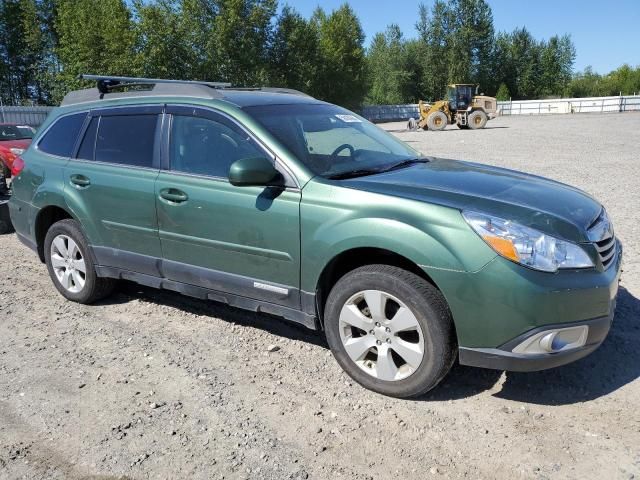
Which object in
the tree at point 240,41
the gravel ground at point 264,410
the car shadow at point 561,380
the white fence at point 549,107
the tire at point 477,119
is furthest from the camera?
the white fence at point 549,107

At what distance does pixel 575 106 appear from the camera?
5562 centimetres

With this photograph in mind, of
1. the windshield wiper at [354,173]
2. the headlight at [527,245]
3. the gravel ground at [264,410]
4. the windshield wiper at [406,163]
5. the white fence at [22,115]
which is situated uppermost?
the white fence at [22,115]

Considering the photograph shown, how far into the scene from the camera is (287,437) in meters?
3.06

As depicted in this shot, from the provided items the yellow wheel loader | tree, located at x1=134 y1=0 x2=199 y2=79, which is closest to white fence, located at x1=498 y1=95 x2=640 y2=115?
the yellow wheel loader

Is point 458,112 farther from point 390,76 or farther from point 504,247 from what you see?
point 390,76

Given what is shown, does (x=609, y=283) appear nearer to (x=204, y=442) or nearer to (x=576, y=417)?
(x=576, y=417)

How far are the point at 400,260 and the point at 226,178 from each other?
52.3 inches

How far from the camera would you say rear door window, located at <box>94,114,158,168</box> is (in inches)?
172

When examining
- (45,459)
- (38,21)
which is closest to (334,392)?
(45,459)

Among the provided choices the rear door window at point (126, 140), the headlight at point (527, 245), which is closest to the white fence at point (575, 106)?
the rear door window at point (126, 140)

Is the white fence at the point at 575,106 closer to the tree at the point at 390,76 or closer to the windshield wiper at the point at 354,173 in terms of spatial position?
the tree at the point at 390,76

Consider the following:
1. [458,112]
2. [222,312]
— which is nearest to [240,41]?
[458,112]

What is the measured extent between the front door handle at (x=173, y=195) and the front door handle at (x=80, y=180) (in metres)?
0.93

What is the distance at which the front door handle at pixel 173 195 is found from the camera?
403 cm
